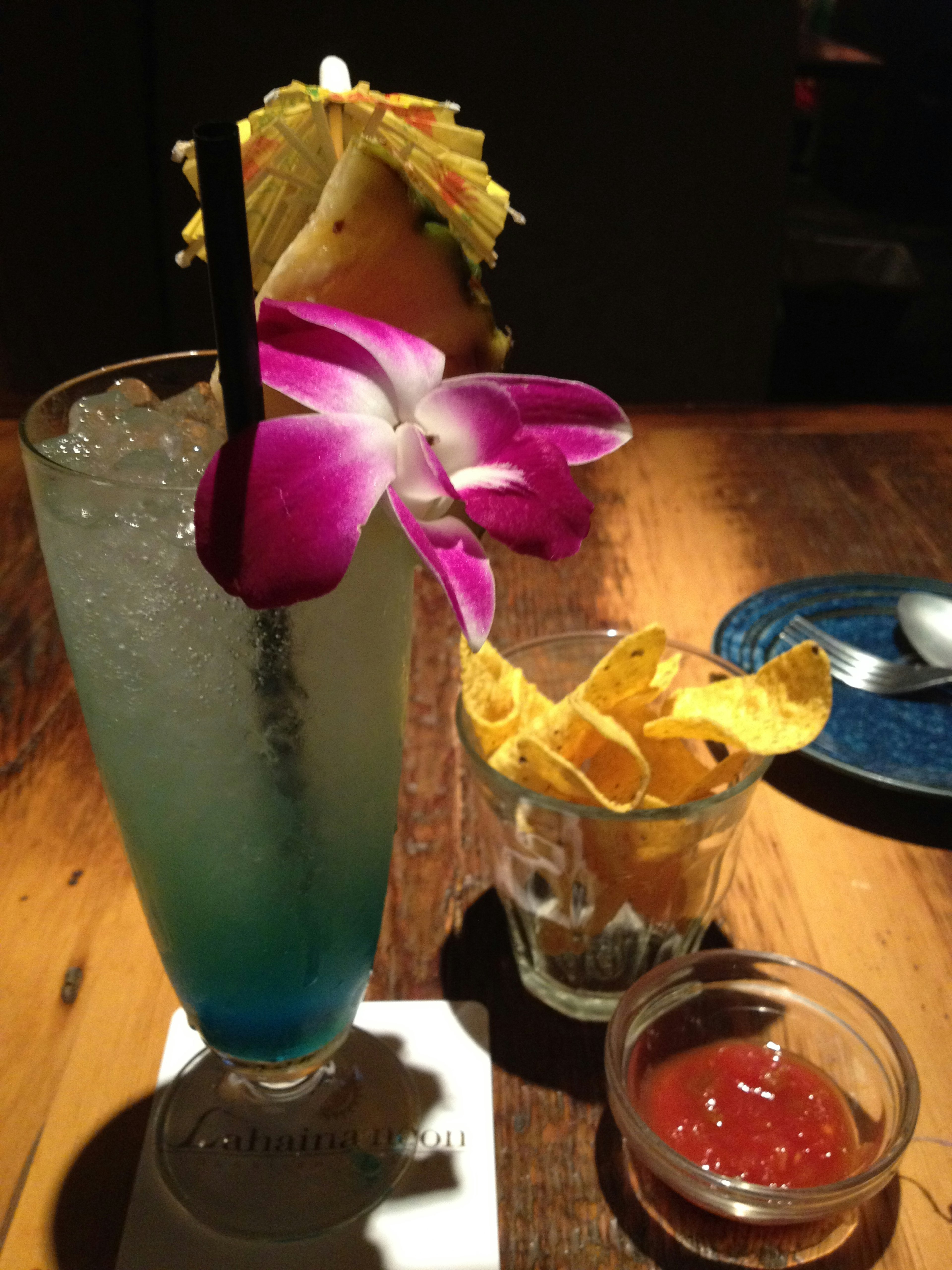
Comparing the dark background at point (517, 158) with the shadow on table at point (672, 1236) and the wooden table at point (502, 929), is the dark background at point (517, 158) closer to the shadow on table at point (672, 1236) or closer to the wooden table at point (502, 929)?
the wooden table at point (502, 929)

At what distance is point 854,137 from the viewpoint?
161 inches

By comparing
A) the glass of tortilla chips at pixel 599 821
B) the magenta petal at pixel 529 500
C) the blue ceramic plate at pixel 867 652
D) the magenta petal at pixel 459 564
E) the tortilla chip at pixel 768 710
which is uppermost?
the magenta petal at pixel 529 500

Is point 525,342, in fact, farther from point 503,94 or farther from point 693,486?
point 693,486

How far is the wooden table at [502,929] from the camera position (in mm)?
522

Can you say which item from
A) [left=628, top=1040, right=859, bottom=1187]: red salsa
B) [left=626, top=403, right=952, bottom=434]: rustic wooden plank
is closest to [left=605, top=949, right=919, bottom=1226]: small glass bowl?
[left=628, top=1040, right=859, bottom=1187]: red salsa

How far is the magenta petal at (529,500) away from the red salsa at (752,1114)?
0.30m

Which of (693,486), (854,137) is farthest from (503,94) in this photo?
(854,137)

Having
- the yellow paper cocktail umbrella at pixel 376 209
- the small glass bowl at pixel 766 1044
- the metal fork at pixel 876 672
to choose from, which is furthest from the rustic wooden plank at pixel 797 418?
the yellow paper cocktail umbrella at pixel 376 209

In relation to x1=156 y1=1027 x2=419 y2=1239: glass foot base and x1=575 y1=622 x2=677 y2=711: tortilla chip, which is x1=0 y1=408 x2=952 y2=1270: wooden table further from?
x1=575 y1=622 x2=677 y2=711: tortilla chip

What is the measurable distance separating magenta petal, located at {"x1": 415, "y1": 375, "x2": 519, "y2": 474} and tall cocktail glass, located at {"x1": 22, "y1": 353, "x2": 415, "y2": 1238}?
0.12 ft

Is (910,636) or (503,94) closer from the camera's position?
(910,636)

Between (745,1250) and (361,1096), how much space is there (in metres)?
0.21

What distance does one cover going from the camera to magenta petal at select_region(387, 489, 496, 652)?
37 centimetres

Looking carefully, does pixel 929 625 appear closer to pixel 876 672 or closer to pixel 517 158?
pixel 876 672
